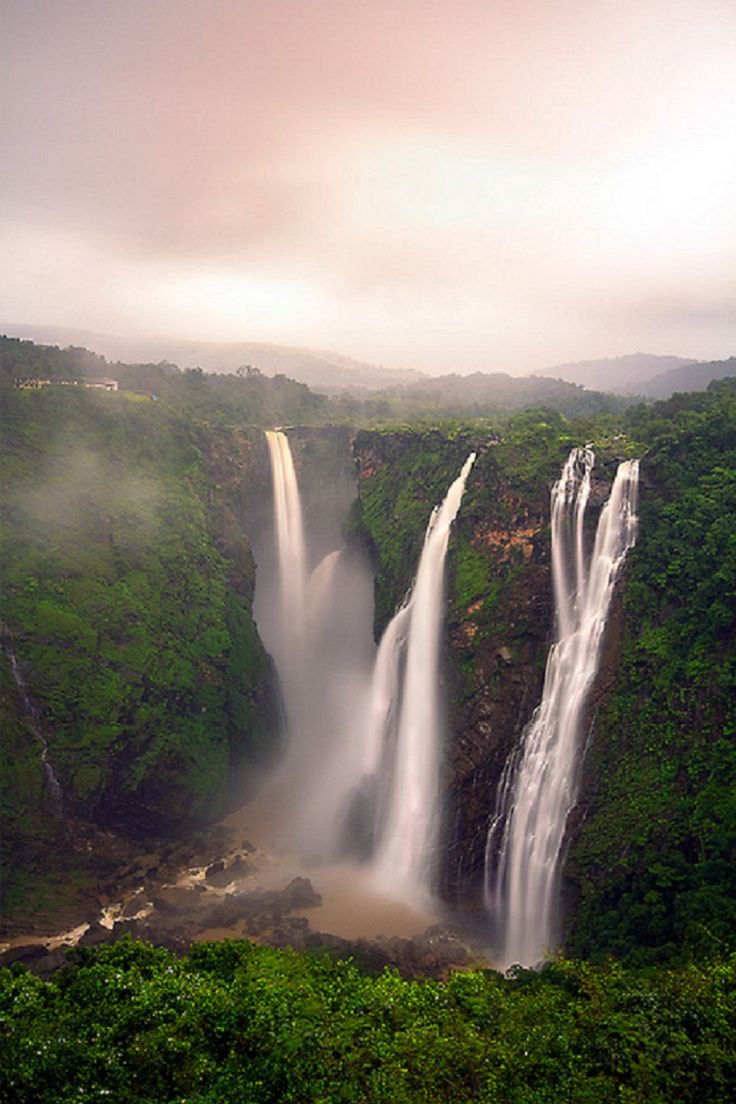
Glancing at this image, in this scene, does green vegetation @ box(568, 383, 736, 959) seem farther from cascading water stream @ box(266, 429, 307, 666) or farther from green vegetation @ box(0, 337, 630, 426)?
green vegetation @ box(0, 337, 630, 426)

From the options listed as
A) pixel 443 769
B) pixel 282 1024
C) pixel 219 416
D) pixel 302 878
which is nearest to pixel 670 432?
pixel 443 769

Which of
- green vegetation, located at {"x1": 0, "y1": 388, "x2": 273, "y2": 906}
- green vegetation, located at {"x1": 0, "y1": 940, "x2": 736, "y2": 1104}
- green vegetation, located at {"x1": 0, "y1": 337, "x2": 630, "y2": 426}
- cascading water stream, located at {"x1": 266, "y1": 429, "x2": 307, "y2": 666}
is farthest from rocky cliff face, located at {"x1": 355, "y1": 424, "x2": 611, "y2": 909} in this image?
green vegetation, located at {"x1": 0, "y1": 337, "x2": 630, "y2": 426}

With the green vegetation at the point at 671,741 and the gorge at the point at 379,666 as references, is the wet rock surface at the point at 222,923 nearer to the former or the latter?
the gorge at the point at 379,666

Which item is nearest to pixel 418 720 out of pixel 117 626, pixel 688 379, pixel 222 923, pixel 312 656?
pixel 222 923

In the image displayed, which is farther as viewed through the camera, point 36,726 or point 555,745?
point 36,726

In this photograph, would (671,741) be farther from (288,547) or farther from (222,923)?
(288,547)

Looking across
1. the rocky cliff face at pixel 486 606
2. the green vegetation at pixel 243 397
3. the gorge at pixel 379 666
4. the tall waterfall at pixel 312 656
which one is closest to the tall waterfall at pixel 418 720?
the gorge at pixel 379 666
